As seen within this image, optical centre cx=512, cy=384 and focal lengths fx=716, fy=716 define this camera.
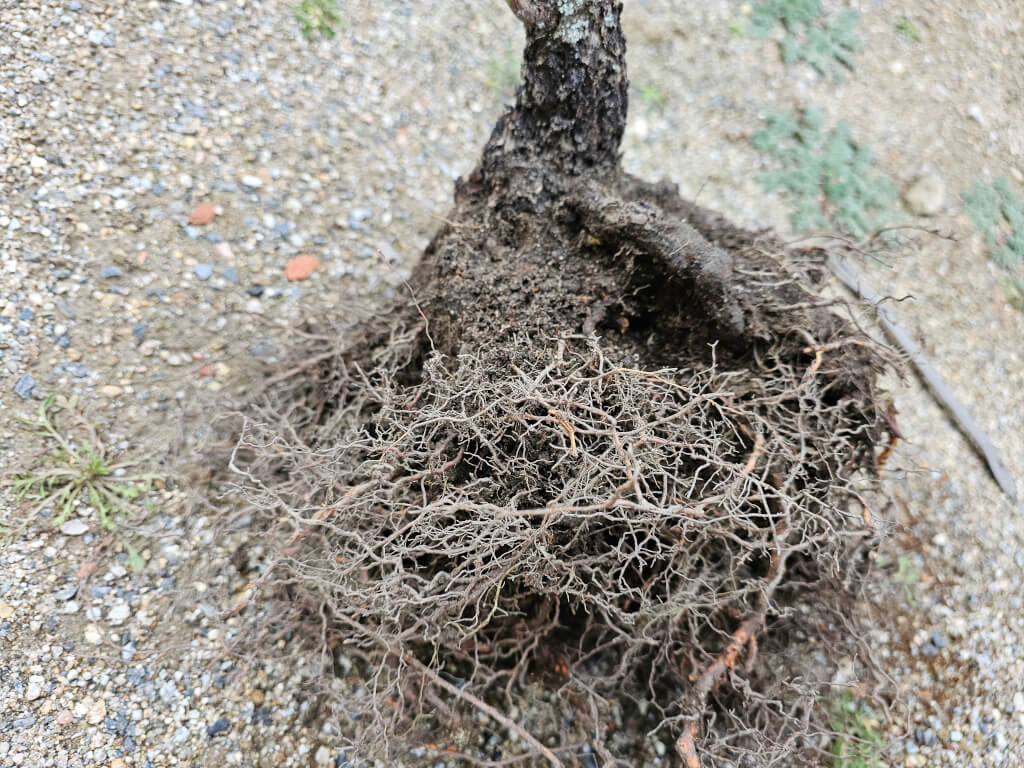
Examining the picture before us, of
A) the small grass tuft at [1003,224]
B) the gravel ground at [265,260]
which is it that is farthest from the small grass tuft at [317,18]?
the small grass tuft at [1003,224]

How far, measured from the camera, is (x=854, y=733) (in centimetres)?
144

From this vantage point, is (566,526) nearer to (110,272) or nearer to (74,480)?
(74,480)

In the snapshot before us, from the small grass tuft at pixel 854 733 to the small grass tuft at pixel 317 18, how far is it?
2.10 m

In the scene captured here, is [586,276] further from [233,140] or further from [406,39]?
[406,39]

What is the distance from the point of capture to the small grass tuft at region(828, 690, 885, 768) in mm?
1394

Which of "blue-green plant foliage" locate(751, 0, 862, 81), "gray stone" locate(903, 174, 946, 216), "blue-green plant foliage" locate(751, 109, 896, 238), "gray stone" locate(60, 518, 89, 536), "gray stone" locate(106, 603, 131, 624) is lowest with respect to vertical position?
"gray stone" locate(106, 603, 131, 624)

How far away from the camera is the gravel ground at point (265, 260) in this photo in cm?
131

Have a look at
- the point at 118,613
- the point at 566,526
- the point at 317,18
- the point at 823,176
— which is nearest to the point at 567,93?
the point at 566,526

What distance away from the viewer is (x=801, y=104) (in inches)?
90.7

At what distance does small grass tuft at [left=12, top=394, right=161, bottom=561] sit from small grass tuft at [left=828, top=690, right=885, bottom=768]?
143 centimetres

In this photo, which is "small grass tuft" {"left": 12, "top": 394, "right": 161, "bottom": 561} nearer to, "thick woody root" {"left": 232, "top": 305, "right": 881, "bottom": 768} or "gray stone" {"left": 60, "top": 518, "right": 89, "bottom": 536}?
"gray stone" {"left": 60, "top": 518, "right": 89, "bottom": 536}

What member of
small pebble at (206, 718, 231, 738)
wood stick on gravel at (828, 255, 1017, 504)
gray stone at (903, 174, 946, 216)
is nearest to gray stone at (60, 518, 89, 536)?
small pebble at (206, 718, 231, 738)

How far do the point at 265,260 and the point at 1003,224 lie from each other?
2.09m

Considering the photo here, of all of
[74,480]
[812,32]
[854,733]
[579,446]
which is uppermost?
[812,32]
